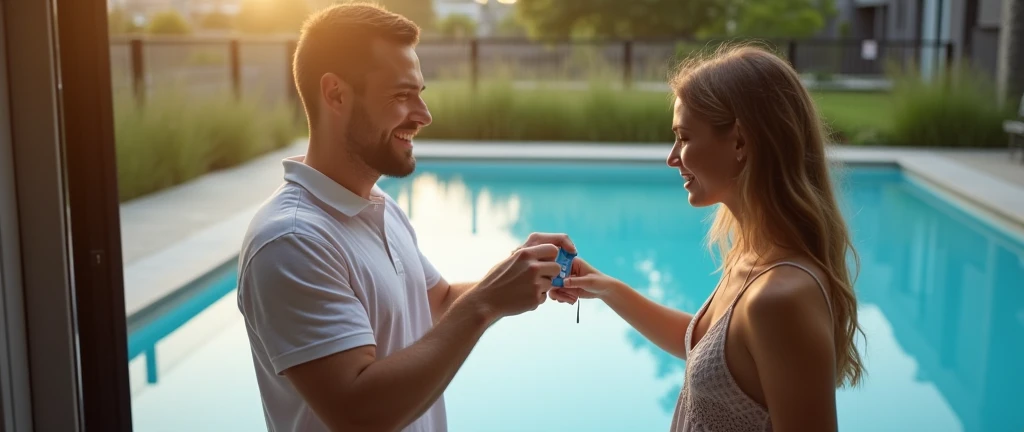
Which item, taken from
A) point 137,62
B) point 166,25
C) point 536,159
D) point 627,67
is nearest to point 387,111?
point 536,159

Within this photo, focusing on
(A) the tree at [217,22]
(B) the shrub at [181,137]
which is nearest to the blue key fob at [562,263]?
(B) the shrub at [181,137]

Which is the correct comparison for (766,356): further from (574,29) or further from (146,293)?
(574,29)

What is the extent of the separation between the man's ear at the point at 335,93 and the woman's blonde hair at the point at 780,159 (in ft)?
1.88

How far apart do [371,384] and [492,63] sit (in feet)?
46.2

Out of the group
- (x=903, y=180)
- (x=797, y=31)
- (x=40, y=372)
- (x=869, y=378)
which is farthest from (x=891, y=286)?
(x=797, y=31)

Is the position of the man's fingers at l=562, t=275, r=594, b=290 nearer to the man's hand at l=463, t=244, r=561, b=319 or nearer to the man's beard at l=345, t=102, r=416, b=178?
the man's hand at l=463, t=244, r=561, b=319

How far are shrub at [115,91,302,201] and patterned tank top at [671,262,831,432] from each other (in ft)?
22.7

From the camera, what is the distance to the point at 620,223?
26.9 feet

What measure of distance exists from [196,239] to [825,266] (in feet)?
18.0

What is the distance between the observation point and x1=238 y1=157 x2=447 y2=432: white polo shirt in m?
1.44

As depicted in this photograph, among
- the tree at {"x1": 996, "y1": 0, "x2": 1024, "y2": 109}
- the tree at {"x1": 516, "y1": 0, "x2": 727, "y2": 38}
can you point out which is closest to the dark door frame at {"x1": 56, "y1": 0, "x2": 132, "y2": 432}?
the tree at {"x1": 996, "y1": 0, "x2": 1024, "y2": 109}

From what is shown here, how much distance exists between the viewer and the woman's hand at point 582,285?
2.00 meters

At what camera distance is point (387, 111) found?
1.67 meters

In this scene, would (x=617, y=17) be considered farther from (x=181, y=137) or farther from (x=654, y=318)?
(x=654, y=318)
